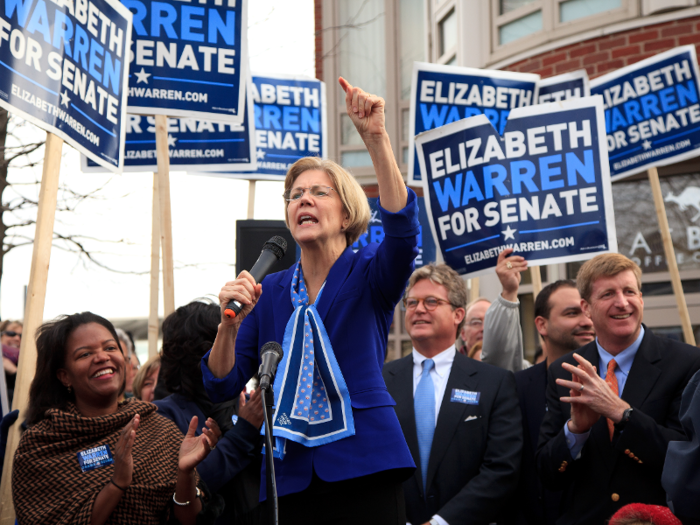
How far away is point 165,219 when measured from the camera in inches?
206

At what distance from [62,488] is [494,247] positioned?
337cm

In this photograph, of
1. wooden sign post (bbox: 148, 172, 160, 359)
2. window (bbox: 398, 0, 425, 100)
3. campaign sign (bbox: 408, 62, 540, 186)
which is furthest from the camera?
window (bbox: 398, 0, 425, 100)

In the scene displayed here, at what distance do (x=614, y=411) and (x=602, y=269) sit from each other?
33.6 inches

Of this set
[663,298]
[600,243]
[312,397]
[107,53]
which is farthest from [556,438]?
[663,298]

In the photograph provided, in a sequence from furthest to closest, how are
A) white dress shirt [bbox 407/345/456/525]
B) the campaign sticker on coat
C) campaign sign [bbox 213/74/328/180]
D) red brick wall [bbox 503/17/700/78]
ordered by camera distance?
red brick wall [bbox 503/17/700/78] → campaign sign [bbox 213/74/328/180] → white dress shirt [bbox 407/345/456/525] → the campaign sticker on coat

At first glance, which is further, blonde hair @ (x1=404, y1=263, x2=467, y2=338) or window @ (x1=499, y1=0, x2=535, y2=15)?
window @ (x1=499, y1=0, x2=535, y2=15)

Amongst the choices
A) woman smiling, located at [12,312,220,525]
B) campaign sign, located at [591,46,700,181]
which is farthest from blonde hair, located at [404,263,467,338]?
campaign sign, located at [591,46,700,181]

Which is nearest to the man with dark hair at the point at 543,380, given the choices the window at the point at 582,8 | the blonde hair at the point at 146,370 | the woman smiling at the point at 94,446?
the woman smiling at the point at 94,446

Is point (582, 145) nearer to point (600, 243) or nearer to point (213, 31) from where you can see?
point (600, 243)

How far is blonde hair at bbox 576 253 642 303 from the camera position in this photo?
399 cm

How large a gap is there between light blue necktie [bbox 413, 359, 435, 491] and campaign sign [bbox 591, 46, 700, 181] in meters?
3.27

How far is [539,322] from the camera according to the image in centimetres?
490

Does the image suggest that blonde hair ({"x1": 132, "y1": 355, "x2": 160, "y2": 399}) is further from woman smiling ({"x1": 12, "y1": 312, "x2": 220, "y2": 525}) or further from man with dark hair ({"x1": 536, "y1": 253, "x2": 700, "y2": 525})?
man with dark hair ({"x1": 536, "y1": 253, "x2": 700, "y2": 525})

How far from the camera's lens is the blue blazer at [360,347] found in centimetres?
239
